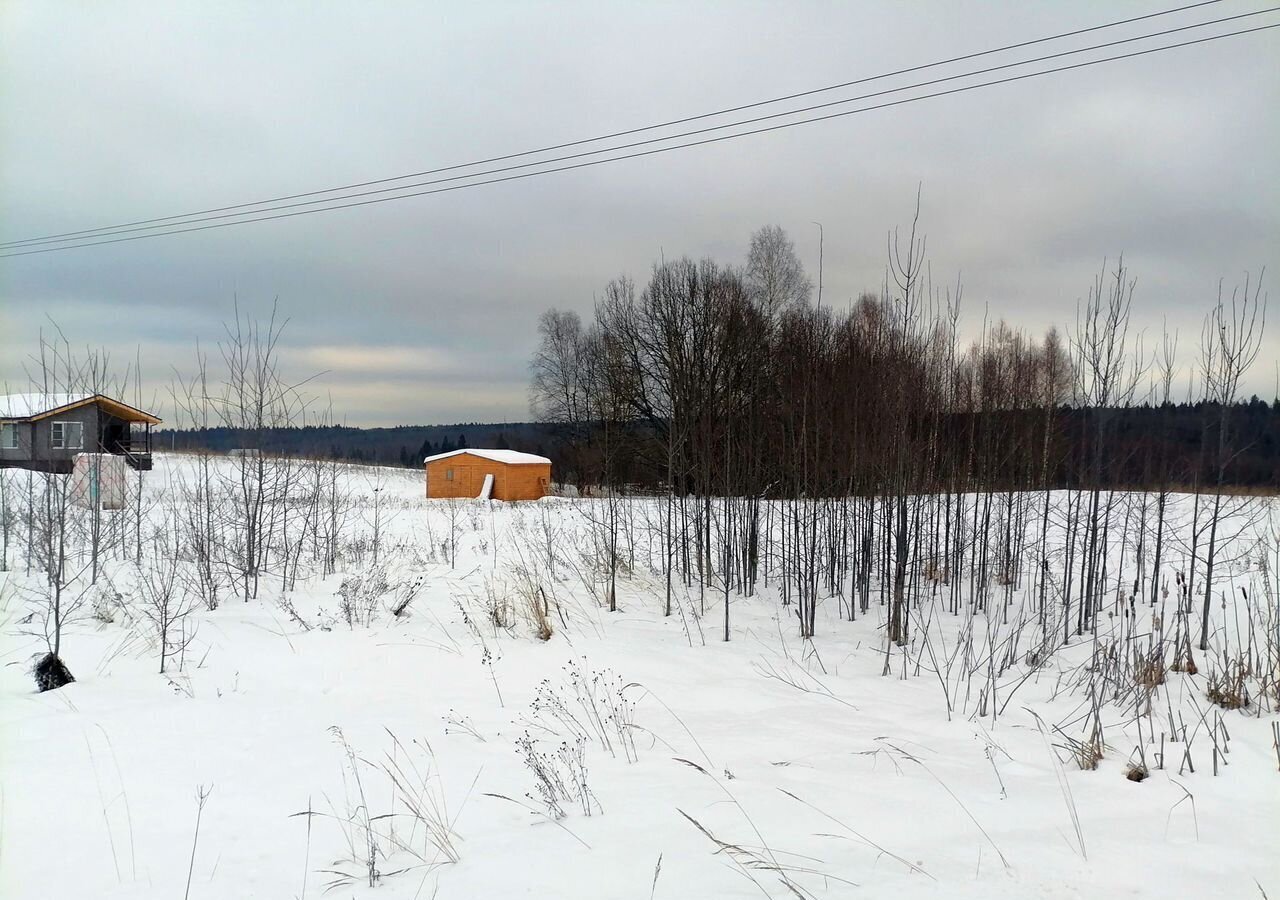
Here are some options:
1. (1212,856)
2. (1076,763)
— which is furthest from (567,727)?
(1212,856)

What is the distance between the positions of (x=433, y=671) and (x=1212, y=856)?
5673mm

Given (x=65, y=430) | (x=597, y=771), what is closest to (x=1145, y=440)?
(x=597, y=771)

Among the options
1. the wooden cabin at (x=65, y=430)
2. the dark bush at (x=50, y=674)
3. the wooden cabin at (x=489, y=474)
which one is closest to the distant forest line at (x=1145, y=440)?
the wooden cabin at (x=65, y=430)

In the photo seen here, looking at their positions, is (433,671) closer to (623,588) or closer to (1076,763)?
(623,588)

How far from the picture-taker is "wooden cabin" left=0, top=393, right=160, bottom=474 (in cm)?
823

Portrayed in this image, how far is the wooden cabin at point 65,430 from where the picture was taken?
8.23m

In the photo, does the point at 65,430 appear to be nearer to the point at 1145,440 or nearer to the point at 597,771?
the point at 597,771

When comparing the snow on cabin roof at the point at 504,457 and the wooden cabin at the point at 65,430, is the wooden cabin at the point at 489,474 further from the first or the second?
the wooden cabin at the point at 65,430

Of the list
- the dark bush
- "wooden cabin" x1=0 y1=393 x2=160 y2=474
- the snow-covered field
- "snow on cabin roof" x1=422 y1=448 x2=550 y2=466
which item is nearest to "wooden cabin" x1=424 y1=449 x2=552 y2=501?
"snow on cabin roof" x1=422 y1=448 x2=550 y2=466

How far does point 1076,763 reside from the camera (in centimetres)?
440

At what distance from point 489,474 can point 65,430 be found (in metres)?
15.8

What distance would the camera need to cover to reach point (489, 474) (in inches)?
1307

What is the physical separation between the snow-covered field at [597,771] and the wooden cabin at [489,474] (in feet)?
80.9

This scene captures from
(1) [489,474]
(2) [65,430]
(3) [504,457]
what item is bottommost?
(1) [489,474]
